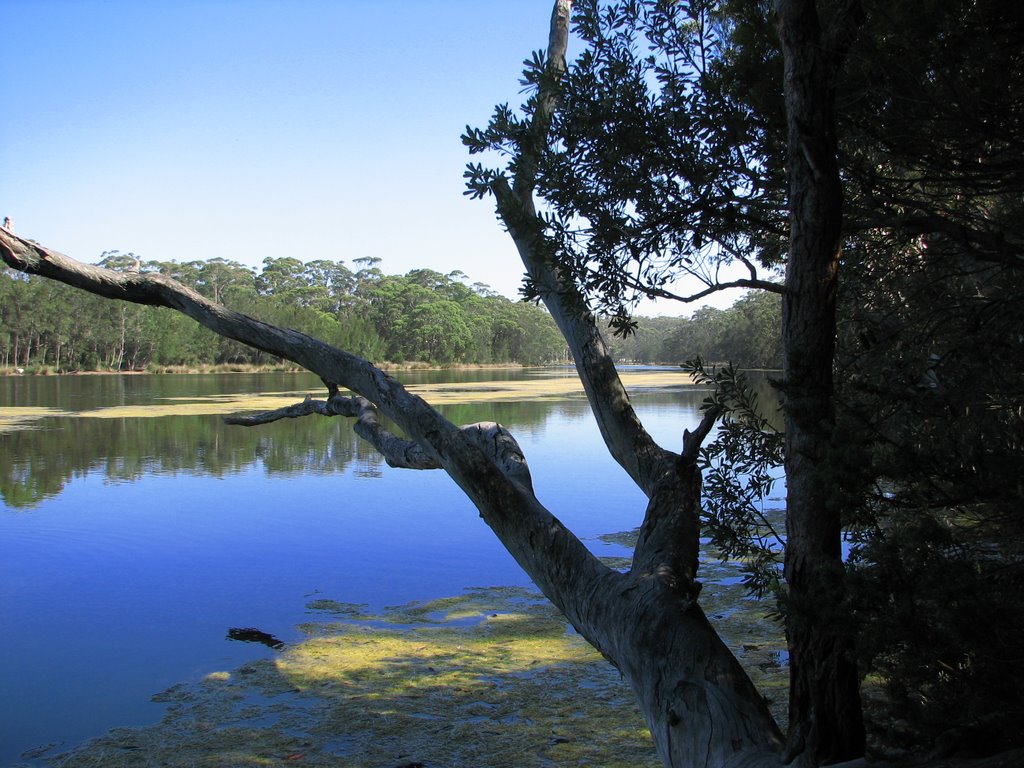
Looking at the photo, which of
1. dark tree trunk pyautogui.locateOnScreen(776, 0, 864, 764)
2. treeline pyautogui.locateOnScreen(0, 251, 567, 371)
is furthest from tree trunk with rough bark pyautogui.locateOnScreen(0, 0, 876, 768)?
treeline pyautogui.locateOnScreen(0, 251, 567, 371)

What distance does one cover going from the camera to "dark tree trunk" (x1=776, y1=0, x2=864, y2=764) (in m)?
1.68

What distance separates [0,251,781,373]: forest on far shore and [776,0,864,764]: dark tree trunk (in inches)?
622

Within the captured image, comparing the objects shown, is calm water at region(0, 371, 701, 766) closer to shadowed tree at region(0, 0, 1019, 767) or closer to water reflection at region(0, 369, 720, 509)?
water reflection at region(0, 369, 720, 509)

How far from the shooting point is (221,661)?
477 cm

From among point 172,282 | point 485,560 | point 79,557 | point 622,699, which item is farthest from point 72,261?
point 79,557

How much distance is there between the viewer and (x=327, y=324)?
52.4 m

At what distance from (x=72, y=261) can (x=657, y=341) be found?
93.8m

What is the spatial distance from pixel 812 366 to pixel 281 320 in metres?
47.5

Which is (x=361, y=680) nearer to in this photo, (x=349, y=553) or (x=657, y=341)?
(x=349, y=553)

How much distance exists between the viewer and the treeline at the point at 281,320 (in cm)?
4051

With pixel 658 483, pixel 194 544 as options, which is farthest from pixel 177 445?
pixel 658 483

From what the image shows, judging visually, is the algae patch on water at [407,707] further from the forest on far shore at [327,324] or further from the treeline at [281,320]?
the treeline at [281,320]

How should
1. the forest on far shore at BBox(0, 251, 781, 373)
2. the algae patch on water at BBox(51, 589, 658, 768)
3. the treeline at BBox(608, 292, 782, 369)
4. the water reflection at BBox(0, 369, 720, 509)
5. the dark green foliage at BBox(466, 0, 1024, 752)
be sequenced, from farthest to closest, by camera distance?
the forest on far shore at BBox(0, 251, 781, 373), the treeline at BBox(608, 292, 782, 369), the water reflection at BBox(0, 369, 720, 509), the algae patch on water at BBox(51, 589, 658, 768), the dark green foliage at BBox(466, 0, 1024, 752)

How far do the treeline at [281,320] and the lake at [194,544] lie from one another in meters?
17.1
